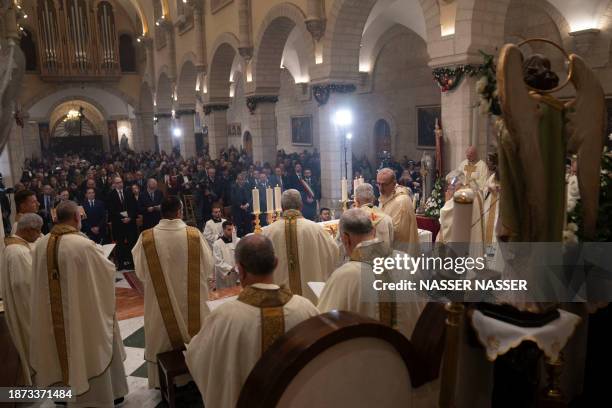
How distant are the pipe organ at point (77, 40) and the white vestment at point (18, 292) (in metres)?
28.1

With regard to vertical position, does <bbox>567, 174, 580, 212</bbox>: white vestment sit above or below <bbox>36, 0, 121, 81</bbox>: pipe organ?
below

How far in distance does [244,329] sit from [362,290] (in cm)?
78

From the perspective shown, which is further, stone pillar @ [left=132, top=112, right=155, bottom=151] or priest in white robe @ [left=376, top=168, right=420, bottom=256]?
stone pillar @ [left=132, top=112, right=155, bottom=151]

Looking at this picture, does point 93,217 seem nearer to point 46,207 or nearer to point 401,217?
point 46,207

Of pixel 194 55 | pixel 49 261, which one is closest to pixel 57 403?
pixel 49 261

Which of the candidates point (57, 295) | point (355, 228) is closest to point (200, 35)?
point (57, 295)

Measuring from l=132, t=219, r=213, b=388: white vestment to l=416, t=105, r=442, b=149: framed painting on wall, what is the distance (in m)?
11.7

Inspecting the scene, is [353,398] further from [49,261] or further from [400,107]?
[400,107]

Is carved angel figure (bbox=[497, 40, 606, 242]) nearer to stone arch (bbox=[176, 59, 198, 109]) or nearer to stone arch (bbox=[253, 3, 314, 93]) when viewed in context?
stone arch (bbox=[253, 3, 314, 93])

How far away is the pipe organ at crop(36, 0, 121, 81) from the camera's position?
2819 cm

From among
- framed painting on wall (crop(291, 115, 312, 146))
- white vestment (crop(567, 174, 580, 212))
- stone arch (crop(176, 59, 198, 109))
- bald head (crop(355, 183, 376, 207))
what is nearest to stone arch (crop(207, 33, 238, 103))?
framed painting on wall (crop(291, 115, 312, 146))

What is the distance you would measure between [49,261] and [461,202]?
3.31 meters

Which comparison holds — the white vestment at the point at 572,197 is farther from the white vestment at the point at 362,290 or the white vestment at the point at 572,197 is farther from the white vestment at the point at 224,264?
the white vestment at the point at 224,264

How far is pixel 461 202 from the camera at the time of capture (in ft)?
7.47
